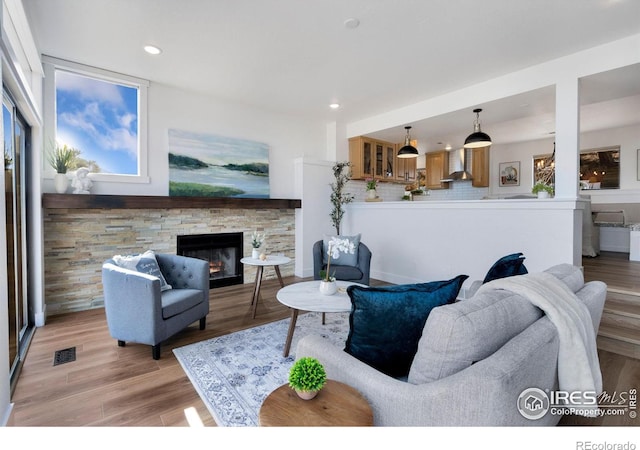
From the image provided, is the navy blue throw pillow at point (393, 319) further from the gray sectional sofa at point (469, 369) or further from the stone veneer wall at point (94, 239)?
the stone veneer wall at point (94, 239)

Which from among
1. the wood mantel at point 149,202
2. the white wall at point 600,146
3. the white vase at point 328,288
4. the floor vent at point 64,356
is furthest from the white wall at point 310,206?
the white wall at point 600,146

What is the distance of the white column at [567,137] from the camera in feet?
10.8

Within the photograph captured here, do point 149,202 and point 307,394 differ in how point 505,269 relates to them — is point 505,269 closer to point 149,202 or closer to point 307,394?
point 307,394

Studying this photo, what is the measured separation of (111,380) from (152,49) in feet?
9.95

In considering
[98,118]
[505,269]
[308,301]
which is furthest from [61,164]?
[505,269]

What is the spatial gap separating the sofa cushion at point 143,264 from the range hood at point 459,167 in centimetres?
627

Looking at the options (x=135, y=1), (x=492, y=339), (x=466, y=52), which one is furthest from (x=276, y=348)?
(x=466, y=52)

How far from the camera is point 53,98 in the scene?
351 centimetres

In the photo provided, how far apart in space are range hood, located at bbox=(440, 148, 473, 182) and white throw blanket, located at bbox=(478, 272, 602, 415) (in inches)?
236

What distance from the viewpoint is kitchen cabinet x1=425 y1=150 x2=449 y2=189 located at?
7.53 metres

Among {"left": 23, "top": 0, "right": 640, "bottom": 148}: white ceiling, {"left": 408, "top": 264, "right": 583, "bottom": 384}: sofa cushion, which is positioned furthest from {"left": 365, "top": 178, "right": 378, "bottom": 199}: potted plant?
{"left": 408, "top": 264, "right": 583, "bottom": 384}: sofa cushion

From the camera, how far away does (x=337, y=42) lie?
3104mm

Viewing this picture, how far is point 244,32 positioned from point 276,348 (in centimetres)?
283

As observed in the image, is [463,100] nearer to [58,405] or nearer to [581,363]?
[581,363]
